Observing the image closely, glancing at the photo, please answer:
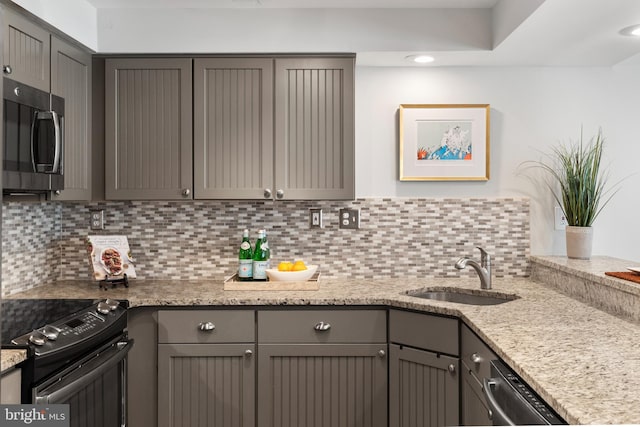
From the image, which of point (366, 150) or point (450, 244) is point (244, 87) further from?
point (450, 244)

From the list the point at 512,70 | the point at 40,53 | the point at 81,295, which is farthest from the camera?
the point at 512,70

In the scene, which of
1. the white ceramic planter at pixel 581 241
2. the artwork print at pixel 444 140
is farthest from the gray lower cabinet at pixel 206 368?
the white ceramic planter at pixel 581 241

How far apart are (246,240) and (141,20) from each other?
1311 millimetres

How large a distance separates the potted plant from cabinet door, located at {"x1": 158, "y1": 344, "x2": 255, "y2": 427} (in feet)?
6.00

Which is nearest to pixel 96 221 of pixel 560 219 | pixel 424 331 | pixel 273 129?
pixel 273 129

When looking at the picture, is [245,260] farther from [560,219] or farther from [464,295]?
[560,219]

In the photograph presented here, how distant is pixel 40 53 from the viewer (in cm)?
236

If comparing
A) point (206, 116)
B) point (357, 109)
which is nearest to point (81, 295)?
point (206, 116)

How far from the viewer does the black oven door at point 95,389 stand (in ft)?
5.86

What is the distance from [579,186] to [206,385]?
222 centimetres

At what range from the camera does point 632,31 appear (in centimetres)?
240

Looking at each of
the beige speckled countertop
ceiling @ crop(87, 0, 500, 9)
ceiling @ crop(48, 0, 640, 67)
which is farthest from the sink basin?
ceiling @ crop(87, 0, 500, 9)

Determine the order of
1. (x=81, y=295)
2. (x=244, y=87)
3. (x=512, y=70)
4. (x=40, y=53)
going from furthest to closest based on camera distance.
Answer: (x=512, y=70)
(x=244, y=87)
(x=81, y=295)
(x=40, y=53)

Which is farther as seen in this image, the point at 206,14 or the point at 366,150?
the point at 366,150
